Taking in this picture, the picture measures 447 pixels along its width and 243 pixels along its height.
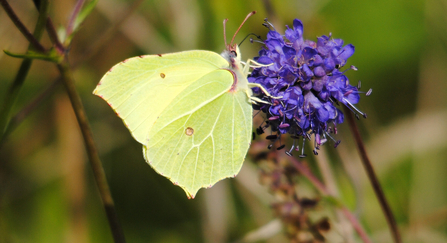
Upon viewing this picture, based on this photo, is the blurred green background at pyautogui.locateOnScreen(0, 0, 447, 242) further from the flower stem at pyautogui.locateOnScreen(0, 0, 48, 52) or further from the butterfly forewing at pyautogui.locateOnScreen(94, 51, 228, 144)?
the flower stem at pyautogui.locateOnScreen(0, 0, 48, 52)

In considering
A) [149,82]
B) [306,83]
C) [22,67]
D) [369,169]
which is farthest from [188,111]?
[369,169]

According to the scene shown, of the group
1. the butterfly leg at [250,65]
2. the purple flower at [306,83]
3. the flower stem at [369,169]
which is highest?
the butterfly leg at [250,65]

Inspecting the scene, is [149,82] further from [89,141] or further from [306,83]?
[306,83]

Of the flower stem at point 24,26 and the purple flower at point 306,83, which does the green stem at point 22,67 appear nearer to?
the flower stem at point 24,26

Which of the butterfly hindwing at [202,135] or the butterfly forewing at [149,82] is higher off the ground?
the butterfly forewing at [149,82]

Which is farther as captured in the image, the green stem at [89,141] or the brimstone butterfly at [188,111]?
the brimstone butterfly at [188,111]

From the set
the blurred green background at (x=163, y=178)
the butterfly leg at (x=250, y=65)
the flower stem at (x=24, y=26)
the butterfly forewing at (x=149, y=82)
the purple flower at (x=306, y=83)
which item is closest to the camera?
the flower stem at (x=24, y=26)

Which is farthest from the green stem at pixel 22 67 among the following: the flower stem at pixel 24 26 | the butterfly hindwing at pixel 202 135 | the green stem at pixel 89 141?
the butterfly hindwing at pixel 202 135
